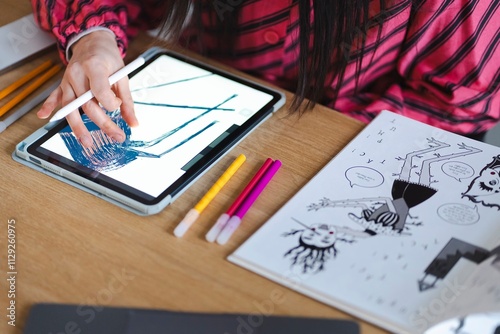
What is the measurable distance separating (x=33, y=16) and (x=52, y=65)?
11 cm

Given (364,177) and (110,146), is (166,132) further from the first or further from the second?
(364,177)

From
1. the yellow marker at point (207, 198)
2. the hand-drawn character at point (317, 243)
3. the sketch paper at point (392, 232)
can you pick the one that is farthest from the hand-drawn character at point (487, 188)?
the yellow marker at point (207, 198)

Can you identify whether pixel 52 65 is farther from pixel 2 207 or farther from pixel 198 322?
pixel 198 322

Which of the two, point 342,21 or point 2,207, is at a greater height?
point 342,21

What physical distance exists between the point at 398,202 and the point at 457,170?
0.10 meters

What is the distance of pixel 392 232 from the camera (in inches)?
24.7

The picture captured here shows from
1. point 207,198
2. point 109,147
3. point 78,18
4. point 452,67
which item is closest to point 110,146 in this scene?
point 109,147

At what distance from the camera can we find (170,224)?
2.12 feet

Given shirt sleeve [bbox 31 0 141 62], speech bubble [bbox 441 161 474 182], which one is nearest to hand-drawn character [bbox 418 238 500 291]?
speech bubble [bbox 441 161 474 182]

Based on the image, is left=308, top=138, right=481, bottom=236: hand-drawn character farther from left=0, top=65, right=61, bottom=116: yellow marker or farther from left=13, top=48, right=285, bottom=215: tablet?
left=0, top=65, right=61, bottom=116: yellow marker

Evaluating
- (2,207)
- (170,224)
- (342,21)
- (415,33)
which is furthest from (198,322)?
(415,33)

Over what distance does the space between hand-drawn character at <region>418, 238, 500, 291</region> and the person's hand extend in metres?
0.36

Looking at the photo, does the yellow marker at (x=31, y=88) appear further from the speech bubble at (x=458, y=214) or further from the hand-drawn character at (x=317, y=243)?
the speech bubble at (x=458, y=214)

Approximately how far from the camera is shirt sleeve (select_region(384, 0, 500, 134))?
2.84ft
